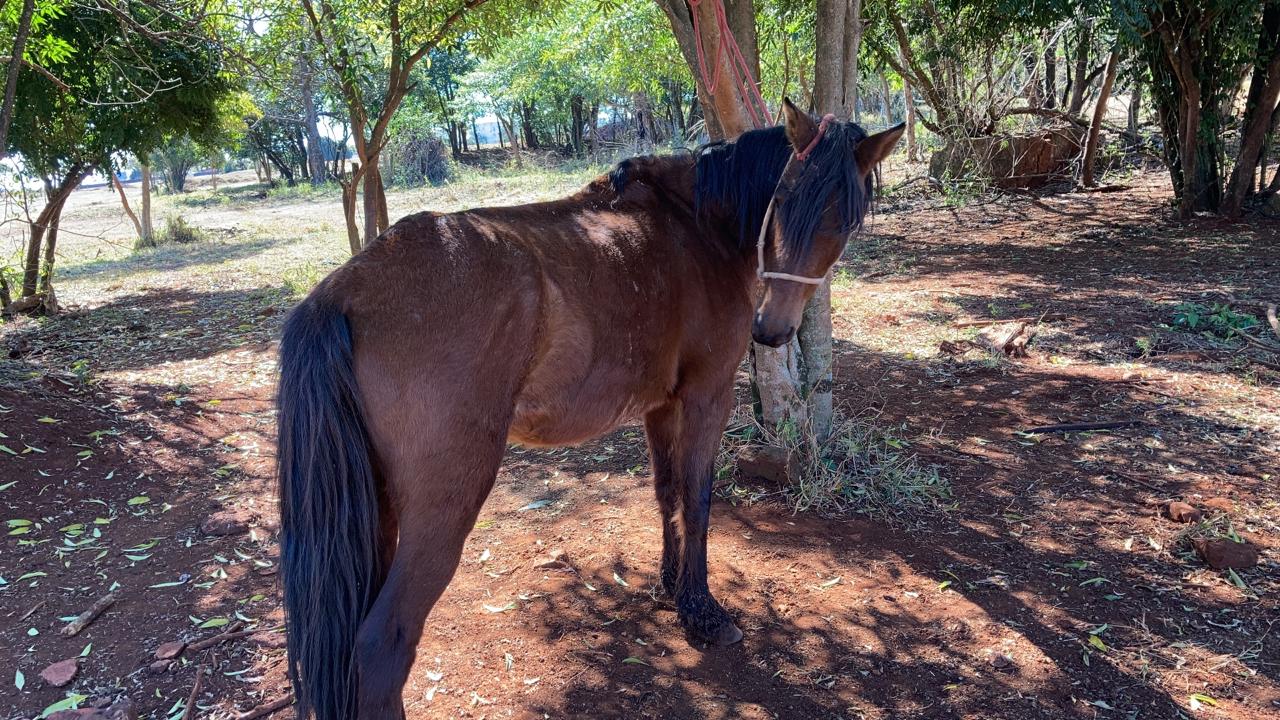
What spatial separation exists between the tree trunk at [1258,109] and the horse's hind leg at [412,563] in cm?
1181

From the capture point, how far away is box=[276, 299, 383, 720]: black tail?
215cm

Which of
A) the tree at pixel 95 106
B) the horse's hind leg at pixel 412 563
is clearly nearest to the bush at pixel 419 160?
the tree at pixel 95 106

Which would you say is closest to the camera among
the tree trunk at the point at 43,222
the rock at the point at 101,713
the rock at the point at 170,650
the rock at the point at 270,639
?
the rock at the point at 101,713

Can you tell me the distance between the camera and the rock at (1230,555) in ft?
11.0

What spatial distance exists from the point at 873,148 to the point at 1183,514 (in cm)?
252

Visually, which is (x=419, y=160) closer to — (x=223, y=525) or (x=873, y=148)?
(x=223, y=525)

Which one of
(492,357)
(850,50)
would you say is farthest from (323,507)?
(850,50)

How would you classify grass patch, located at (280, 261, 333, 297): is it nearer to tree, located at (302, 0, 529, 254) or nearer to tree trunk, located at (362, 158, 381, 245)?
tree trunk, located at (362, 158, 381, 245)

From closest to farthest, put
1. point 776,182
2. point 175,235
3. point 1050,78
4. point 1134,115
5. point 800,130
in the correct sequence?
point 800,130 → point 776,182 → point 1134,115 → point 1050,78 → point 175,235

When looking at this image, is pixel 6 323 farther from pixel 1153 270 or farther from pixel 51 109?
pixel 1153 270

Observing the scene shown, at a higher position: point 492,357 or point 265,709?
point 492,357

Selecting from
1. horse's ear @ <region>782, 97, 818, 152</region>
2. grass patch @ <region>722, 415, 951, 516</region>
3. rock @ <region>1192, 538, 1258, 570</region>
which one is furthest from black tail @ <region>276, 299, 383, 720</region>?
rock @ <region>1192, 538, 1258, 570</region>

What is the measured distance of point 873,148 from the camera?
9.36 ft

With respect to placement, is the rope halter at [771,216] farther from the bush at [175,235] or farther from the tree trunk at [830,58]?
the bush at [175,235]
